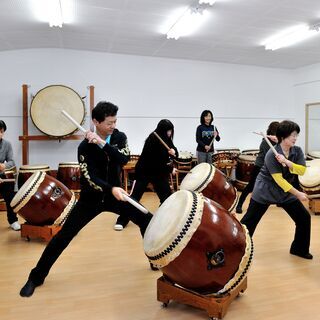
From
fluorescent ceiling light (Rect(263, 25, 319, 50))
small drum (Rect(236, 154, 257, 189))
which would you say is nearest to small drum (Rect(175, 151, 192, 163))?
small drum (Rect(236, 154, 257, 189))

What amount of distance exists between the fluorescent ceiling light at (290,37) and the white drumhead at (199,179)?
2.64 meters

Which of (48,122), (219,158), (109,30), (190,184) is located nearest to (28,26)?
(109,30)

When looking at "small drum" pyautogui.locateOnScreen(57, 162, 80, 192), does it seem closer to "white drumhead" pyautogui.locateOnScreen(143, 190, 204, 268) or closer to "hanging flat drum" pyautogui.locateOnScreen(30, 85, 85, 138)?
→ "hanging flat drum" pyautogui.locateOnScreen(30, 85, 85, 138)

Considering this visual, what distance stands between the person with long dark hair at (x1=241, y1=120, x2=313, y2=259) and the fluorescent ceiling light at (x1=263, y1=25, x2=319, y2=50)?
271 cm

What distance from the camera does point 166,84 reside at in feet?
20.6

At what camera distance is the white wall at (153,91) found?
18.0 ft

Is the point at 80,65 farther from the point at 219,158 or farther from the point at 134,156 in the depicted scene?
the point at 219,158

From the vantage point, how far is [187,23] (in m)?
4.27

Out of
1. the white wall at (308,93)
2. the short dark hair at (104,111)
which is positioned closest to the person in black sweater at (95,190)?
the short dark hair at (104,111)

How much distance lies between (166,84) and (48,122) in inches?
88.4

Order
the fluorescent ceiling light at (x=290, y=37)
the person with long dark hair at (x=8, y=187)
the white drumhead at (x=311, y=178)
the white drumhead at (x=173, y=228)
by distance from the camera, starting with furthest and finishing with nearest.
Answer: the fluorescent ceiling light at (x=290, y=37), the white drumhead at (x=311, y=178), the person with long dark hair at (x=8, y=187), the white drumhead at (x=173, y=228)

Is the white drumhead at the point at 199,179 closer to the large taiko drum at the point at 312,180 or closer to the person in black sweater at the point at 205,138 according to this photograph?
the large taiko drum at the point at 312,180

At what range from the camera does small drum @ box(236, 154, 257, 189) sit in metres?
5.88

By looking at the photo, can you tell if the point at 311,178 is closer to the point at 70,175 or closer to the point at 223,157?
the point at 223,157
